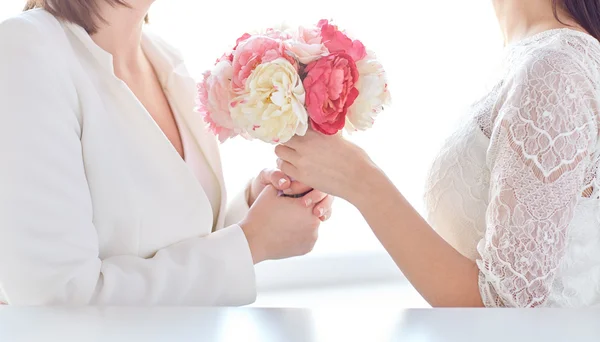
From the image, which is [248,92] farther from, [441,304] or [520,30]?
[520,30]

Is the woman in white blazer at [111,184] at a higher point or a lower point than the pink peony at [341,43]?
lower

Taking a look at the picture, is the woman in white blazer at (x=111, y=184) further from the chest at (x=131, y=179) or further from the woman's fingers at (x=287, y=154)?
the woman's fingers at (x=287, y=154)

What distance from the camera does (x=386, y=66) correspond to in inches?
128

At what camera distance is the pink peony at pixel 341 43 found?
4.85 ft

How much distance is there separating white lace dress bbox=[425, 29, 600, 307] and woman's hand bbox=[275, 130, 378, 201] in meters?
0.26

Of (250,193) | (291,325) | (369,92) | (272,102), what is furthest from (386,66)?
(291,325)

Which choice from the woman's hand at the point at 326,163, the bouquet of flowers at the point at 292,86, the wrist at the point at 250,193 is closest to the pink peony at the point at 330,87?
the bouquet of flowers at the point at 292,86

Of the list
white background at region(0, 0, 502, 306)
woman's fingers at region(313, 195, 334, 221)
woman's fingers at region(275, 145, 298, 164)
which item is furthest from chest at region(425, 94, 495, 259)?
white background at region(0, 0, 502, 306)

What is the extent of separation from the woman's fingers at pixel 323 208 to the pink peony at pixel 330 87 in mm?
359

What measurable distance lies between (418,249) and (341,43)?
1.54ft

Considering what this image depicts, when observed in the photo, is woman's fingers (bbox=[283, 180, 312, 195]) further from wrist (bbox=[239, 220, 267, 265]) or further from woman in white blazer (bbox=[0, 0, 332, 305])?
wrist (bbox=[239, 220, 267, 265])

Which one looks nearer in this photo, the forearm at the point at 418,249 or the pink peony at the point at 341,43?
the pink peony at the point at 341,43

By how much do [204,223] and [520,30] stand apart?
3.06 ft

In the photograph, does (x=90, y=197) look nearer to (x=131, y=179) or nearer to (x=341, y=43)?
(x=131, y=179)
